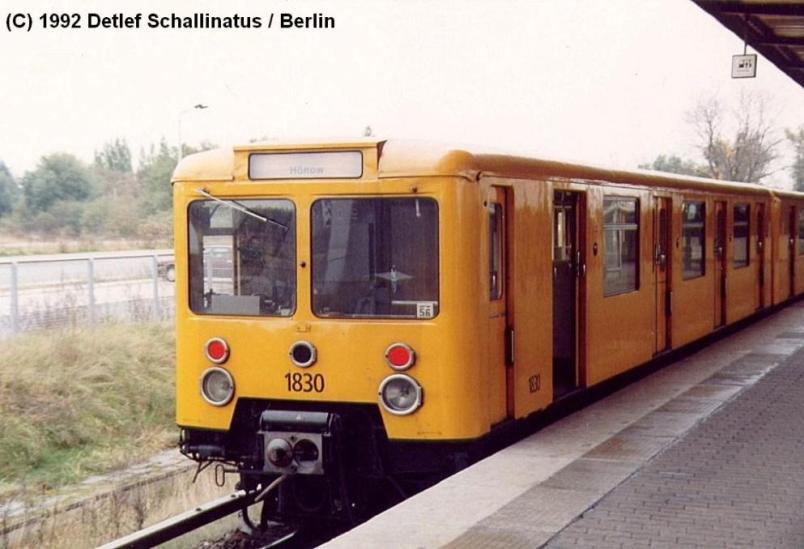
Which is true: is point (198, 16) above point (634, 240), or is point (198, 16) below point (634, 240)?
above

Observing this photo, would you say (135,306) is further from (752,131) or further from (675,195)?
(752,131)

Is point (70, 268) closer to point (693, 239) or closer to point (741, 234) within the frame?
point (693, 239)

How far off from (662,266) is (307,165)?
573cm

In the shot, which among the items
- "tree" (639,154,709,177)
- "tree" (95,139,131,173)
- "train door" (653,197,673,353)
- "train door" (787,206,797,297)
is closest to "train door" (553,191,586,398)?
"train door" (653,197,673,353)

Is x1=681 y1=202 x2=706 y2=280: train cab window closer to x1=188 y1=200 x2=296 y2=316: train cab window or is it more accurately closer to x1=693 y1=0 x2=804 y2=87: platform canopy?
x1=693 y1=0 x2=804 y2=87: platform canopy

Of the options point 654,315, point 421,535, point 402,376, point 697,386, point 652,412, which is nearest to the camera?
point 421,535

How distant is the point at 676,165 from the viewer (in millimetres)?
58594

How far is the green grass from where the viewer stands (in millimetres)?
12297

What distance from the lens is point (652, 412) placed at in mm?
9352

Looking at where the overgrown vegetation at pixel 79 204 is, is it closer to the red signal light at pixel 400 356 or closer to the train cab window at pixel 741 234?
the train cab window at pixel 741 234

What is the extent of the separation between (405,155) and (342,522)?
2743 mm

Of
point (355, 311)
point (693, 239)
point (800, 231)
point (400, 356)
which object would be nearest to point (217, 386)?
point (355, 311)

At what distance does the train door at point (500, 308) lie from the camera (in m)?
7.61

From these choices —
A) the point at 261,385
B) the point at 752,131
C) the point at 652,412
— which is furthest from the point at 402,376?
the point at 752,131
